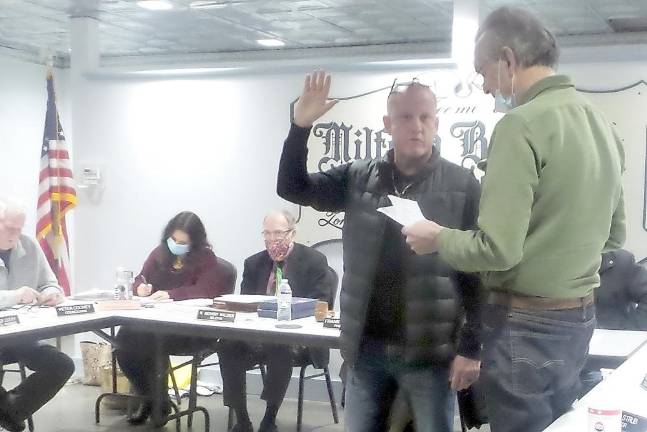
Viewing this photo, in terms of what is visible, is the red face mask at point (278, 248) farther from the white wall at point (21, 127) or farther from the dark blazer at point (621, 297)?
the white wall at point (21, 127)

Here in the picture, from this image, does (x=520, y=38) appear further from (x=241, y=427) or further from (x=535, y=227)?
(x=241, y=427)

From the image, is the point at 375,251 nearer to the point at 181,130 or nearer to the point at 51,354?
the point at 51,354

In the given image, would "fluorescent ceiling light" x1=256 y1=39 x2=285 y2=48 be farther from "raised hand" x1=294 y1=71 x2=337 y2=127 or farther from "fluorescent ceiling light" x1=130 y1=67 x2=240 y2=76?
"raised hand" x1=294 y1=71 x2=337 y2=127

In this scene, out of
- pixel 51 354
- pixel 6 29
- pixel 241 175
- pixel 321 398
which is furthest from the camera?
pixel 6 29

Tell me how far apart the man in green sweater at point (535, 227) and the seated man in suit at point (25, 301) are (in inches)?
103

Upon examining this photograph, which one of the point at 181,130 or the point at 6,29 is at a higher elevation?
the point at 6,29

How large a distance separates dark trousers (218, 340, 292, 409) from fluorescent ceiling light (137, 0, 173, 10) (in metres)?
2.50

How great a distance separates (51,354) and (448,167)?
2.49 meters

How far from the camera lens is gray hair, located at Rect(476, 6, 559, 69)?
1.57 m

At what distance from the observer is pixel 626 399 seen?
65.9 inches

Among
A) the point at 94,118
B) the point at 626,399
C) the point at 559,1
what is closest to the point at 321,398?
the point at 94,118

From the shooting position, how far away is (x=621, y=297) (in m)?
3.96

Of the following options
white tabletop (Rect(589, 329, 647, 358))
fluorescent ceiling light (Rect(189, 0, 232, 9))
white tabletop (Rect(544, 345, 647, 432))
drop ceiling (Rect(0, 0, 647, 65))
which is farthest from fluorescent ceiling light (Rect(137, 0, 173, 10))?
white tabletop (Rect(544, 345, 647, 432))

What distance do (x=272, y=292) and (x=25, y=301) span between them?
1270 millimetres
